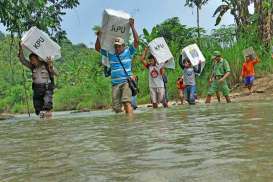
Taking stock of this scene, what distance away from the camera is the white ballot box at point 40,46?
870 cm

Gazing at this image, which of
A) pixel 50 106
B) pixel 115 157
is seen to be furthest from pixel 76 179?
pixel 50 106

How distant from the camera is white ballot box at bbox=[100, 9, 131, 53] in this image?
861cm

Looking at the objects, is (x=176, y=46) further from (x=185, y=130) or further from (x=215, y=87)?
(x=185, y=130)

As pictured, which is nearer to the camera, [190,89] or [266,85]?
[190,89]

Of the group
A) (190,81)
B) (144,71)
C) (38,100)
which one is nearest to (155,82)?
(190,81)

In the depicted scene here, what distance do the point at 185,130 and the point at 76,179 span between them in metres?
2.30

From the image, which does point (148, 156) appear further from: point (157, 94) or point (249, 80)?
point (249, 80)

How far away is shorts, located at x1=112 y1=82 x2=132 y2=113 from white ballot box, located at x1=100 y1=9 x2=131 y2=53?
0.80m

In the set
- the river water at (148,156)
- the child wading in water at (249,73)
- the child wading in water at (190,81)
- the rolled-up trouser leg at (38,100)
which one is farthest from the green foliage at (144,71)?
the river water at (148,156)

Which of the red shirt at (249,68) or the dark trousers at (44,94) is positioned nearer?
the dark trousers at (44,94)

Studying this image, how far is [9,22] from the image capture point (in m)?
10.2

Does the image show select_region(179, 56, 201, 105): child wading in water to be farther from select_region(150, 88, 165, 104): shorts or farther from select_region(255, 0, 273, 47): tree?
select_region(255, 0, 273, 47): tree

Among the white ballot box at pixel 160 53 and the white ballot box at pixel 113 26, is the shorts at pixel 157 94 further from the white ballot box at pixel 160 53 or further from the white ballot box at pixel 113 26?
the white ballot box at pixel 113 26

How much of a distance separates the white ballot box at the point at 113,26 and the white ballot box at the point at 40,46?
91 centimetres
